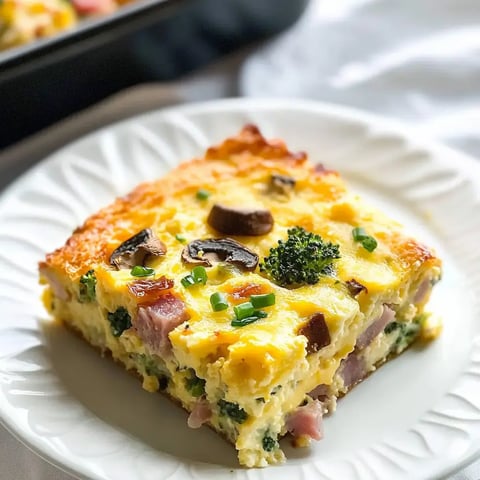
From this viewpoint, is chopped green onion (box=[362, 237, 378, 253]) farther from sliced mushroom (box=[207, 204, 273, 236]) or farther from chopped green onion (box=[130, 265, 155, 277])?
chopped green onion (box=[130, 265, 155, 277])

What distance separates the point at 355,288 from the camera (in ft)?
10.2

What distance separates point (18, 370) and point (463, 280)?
5.92ft

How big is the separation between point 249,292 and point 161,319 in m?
0.31

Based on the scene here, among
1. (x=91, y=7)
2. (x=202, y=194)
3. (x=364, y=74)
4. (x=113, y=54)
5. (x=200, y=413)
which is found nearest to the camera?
(x=200, y=413)

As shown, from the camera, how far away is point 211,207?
355 centimetres

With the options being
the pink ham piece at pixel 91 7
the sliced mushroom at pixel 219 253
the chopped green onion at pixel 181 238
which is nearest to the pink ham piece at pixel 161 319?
the sliced mushroom at pixel 219 253

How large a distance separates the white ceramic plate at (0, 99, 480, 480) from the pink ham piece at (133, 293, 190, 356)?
28 cm

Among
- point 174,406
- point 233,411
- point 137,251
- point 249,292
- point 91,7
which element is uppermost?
point 91,7

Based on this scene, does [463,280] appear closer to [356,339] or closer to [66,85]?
[356,339]

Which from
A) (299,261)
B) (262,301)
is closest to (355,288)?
(299,261)

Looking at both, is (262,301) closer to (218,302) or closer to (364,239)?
(218,302)

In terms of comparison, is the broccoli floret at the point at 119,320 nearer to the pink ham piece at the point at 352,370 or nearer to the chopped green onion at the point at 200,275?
the chopped green onion at the point at 200,275

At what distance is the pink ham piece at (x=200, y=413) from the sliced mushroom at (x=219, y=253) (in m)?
0.49

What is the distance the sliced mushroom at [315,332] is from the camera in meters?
2.92
